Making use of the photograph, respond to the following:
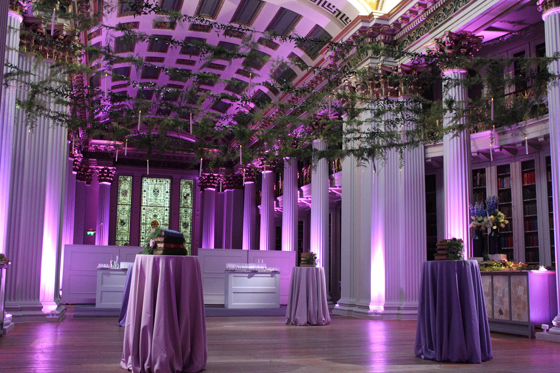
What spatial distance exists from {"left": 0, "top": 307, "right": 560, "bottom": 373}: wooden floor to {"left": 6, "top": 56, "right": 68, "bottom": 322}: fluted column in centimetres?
54

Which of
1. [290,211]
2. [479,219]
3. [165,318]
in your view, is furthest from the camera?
[290,211]

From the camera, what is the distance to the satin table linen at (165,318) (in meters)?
4.59

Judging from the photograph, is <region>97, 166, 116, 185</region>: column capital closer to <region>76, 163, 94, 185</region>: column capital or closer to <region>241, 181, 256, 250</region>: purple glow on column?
<region>76, 163, 94, 185</region>: column capital

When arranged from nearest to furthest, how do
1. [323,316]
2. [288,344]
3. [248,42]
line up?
[248,42] → [288,344] → [323,316]

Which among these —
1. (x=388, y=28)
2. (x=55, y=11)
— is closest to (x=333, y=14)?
(x=388, y=28)

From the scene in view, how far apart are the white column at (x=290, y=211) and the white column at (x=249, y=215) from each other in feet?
14.7

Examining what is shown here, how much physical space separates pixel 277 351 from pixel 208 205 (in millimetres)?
18117

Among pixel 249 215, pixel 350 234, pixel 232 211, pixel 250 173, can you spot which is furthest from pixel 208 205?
pixel 350 234

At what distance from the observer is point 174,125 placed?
289 inches

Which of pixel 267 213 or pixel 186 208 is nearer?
pixel 267 213

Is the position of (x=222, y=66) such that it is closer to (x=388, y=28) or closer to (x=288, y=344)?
(x=388, y=28)

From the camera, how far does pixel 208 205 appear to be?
2406 centimetres

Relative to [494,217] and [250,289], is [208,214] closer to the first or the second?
[250,289]

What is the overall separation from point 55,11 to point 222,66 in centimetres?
1293
